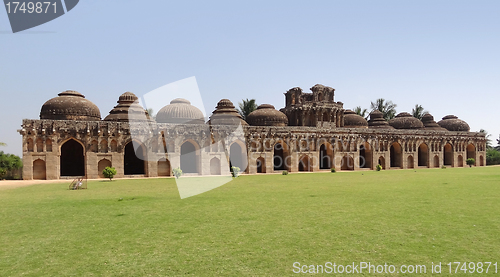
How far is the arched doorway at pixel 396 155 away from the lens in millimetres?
44069

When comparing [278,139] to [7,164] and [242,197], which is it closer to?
[242,197]

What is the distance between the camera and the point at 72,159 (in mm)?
32812

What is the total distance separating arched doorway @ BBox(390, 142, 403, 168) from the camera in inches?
1735

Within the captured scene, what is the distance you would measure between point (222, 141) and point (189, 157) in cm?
462

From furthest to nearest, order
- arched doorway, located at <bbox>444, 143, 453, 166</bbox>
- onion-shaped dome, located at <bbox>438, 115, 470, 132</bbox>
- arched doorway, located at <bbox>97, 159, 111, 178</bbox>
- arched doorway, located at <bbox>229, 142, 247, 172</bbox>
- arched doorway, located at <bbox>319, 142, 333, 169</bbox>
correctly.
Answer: onion-shaped dome, located at <bbox>438, 115, 470, 132</bbox>, arched doorway, located at <bbox>444, 143, 453, 166</bbox>, arched doorway, located at <bbox>319, 142, 333, 169</bbox>, arched doorway, located at <bbox>229, 142, 247, 172</bbox>, arched doorway, located at <bbox>97, 159, 111, 178</bbox>

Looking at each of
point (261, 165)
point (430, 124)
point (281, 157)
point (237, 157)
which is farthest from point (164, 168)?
point (430, 124)

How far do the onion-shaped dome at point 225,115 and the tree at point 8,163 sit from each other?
18.8m

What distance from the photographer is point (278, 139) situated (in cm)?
3728

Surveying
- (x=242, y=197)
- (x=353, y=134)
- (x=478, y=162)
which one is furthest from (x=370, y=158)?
(x=242, y=197)

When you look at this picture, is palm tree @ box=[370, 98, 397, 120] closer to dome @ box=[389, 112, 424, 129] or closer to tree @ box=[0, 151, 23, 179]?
dome @ box=[389, 112, 424, 129]

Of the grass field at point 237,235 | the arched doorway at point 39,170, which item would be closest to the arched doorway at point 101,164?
the arched doorway at point 39,170

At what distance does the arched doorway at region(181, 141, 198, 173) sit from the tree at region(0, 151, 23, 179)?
14671mm

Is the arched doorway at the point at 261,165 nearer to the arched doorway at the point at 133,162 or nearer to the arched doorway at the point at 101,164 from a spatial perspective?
the arched doorway at the point at 133,162

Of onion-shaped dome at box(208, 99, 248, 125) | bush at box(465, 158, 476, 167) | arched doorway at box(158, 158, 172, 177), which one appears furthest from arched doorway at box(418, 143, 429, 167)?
arched doorway at box(158, 158, 172, 177)
